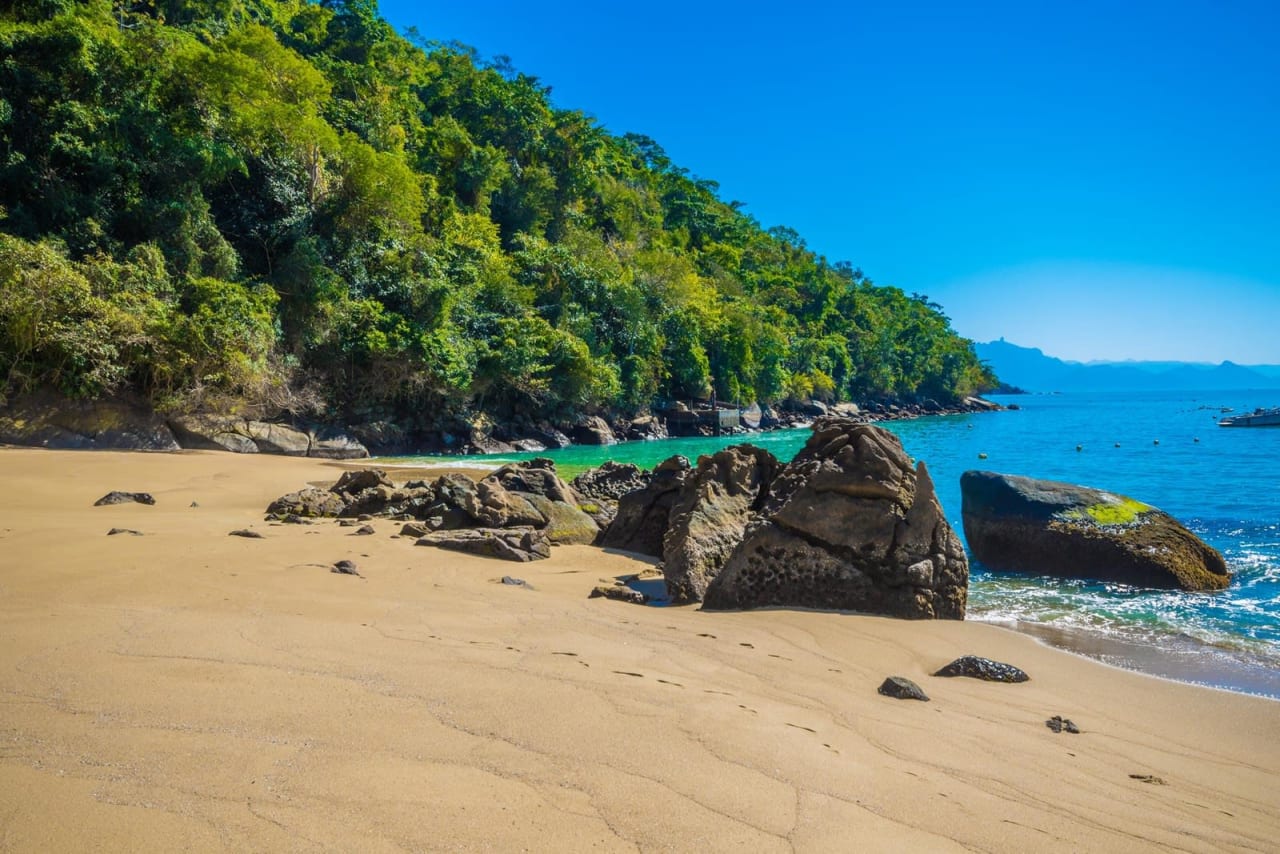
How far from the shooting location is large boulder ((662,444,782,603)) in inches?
260

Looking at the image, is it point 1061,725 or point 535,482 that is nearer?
point 1061,725

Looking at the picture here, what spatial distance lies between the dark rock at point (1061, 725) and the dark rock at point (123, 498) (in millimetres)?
10405

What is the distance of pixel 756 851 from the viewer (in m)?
2.06

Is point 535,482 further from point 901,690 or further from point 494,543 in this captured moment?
point 901,690

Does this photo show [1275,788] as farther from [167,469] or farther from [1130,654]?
[167,469]

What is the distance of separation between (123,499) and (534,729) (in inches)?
359

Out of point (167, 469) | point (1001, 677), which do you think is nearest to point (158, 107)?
point (167, 469)

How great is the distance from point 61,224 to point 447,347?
12498 millimetres

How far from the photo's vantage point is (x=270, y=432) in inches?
875

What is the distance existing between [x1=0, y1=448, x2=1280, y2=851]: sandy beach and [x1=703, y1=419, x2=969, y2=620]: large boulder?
0.53m

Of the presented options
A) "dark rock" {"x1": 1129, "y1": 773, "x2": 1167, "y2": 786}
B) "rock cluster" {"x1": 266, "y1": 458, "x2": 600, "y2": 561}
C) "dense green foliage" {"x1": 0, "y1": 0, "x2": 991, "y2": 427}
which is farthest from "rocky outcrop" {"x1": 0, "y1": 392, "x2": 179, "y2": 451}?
"dark rock" {"x1": 1129, "y1": 773, "x2": 1167, "y2": 786}

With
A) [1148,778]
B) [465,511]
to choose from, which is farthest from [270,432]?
[1148,778]

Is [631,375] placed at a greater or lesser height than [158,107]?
lesser

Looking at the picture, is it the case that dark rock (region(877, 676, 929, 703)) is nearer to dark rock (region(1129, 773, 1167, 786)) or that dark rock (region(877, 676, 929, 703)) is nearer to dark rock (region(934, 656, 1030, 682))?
dark rock (region(934, 656, 1030, 682))
